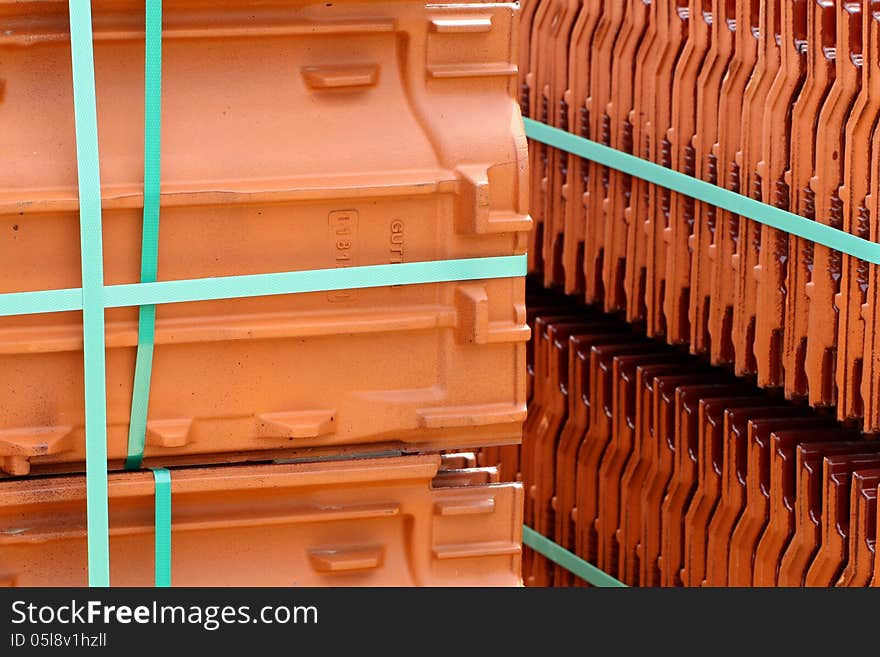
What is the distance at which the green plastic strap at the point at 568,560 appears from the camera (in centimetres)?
530

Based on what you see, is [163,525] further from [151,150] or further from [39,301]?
[151,150]

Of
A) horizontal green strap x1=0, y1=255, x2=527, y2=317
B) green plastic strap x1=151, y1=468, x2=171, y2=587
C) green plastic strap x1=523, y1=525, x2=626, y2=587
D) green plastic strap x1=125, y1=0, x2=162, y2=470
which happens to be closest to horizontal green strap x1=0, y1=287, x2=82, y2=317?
horizontal green strap x1=0, y1=255, x2=527, y2=317

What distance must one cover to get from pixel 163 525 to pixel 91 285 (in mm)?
560

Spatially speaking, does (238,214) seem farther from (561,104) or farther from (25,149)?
(561,104)

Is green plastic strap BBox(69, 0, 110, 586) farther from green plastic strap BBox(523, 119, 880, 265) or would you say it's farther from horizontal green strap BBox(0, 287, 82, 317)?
green plastic strap BBox(523, 119, 880, 265)

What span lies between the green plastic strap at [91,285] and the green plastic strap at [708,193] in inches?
78.8

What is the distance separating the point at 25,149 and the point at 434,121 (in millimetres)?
874

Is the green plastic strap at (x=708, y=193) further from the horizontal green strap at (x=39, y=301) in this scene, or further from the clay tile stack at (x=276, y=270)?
the horizontal green strap at (x=39, y=301)

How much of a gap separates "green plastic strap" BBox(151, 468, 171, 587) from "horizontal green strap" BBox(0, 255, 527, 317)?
1.29 ft

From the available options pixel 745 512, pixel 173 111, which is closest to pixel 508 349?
pixel 173 111

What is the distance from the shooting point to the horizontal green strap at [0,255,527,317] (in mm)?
3145

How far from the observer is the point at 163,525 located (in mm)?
3318

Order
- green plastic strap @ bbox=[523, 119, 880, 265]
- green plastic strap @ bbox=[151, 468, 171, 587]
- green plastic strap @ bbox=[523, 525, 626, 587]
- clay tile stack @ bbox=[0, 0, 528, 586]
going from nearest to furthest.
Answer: clay tile stack @ bbox=[0, 0, 528, 586] → green plastic strap @ bbox=[151, 468, 171, 587] → green plastic strap @ bbox=[523, 119, 880, 265] → green plastic strap @ bbox=[523, 525, 626, 587]

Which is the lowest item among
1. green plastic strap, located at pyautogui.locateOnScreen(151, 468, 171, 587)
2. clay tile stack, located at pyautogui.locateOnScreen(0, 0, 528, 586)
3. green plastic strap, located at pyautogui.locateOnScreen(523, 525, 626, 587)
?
green plastic strap, located at pyautogui.locateOnScreen(523, 525, 626, 587)
